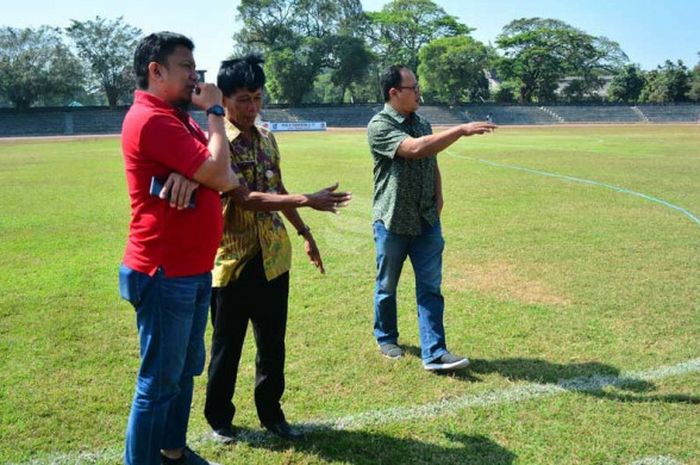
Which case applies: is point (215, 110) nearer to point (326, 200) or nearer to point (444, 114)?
point (326, 200)

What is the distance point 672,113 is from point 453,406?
266 ft

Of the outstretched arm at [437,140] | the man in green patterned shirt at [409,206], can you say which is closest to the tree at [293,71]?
the man in green patterned shirt at [409,206]

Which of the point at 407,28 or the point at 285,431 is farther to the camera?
the point at 407,28

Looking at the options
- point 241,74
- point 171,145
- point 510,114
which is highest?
point 510,114

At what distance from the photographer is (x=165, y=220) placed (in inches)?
102

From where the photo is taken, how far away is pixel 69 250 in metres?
8.77

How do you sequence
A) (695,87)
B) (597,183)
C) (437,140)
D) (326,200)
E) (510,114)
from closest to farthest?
(326,200)
(437,140)
(597,183)
(510,114)
(695,87)

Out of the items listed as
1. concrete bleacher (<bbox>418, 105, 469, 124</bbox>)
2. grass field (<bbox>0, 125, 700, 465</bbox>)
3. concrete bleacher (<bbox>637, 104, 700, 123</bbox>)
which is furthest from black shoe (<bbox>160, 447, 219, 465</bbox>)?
concrete bleacher (<bbox>637, 104, 700, 123</bbox>)

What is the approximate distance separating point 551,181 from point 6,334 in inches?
515

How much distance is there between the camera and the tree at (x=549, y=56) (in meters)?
83.7

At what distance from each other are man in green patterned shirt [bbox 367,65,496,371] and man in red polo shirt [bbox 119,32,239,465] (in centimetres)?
197

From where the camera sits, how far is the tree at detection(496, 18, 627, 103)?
83.7 meters

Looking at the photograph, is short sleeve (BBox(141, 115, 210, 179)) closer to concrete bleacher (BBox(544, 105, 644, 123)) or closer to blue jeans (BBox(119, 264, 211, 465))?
blue jeans (BBox(119, 264, 211, 465))

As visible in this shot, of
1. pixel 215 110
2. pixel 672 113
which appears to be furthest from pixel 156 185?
pixel 672 113
